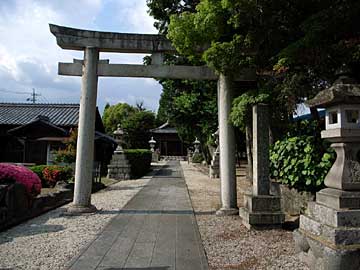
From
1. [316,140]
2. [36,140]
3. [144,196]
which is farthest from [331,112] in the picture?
[36,140]

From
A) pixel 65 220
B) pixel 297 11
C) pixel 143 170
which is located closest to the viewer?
pixel 297 11

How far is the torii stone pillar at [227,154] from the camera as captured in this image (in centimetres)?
800

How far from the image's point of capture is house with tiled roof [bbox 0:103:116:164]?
65.1 feet

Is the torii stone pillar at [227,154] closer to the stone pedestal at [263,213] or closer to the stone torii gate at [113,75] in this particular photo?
the stone torii gate at [113,75]

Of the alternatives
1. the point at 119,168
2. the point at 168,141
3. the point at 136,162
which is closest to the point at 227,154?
the point at 119,168

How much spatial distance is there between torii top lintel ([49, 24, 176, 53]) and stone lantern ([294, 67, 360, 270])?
4.97 m

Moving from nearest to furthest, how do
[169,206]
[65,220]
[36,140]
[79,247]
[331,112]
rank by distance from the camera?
[331,112] → [79,247] → [65,220] → [169,206] → [36,140]

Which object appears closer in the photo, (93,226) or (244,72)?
(93,226)

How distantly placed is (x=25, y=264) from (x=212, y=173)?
1658 centimetres

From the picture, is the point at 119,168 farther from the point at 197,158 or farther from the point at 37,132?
the point at 197,158

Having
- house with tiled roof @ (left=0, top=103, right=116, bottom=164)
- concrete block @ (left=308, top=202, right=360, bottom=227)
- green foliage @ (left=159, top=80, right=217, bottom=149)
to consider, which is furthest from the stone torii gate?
house with tiled roof @ (left=0, top=103, right=116, bottom=164)

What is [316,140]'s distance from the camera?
7012 millimetres

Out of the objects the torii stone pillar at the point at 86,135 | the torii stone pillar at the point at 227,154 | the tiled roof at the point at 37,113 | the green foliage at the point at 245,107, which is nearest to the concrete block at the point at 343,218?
the green foliage at the point at 245,107

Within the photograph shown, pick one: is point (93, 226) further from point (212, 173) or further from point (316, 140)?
point (212, 173)
